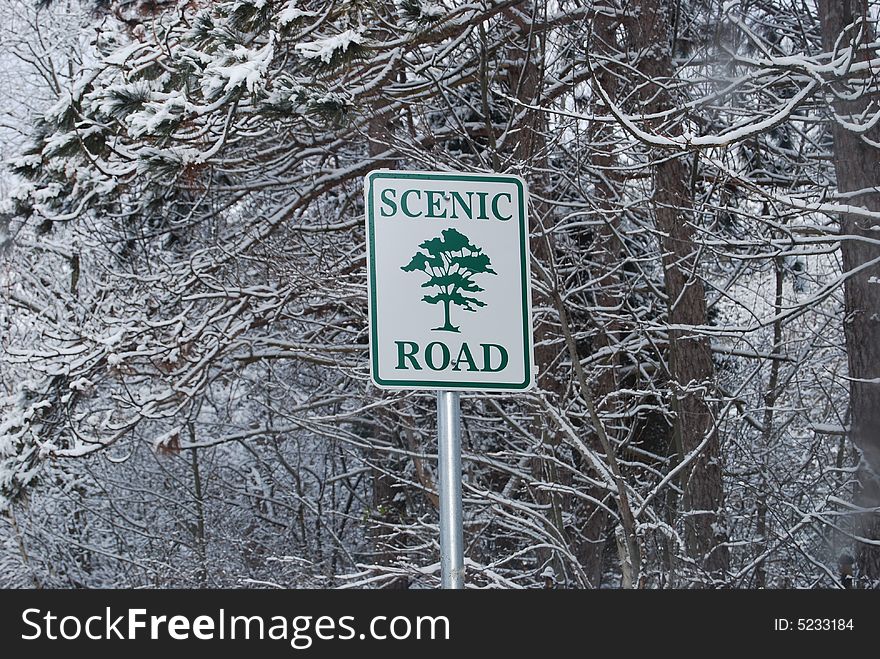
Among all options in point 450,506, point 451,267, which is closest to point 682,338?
point 451,267

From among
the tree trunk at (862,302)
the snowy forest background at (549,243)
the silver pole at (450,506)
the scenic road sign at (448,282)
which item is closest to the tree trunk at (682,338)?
the snowy forest background at (549,243)

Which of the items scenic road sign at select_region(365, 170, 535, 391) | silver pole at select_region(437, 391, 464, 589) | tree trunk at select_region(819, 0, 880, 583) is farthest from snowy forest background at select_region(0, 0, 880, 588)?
silver pole at select_region(437, 391, 464, 589)

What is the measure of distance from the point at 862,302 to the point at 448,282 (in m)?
5.01

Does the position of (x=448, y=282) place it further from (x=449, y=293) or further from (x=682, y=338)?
(x=682, y=338)

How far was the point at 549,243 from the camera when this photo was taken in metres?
6.93

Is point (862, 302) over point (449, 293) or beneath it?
over

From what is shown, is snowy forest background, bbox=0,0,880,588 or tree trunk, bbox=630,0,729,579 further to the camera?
tree trunk, bbox=630,0,729,579

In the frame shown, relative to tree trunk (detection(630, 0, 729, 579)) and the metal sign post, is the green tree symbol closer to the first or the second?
the metal sign post

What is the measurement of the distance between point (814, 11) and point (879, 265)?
335 centimetres

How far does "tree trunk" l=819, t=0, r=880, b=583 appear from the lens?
6.92 m

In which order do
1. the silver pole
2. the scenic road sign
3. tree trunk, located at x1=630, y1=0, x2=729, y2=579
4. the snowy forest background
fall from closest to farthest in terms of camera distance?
the silver pole < the scenic road sign < the snowy forest background < tree trunk, located at x1=630, y1=0, x2=729, y2=579
